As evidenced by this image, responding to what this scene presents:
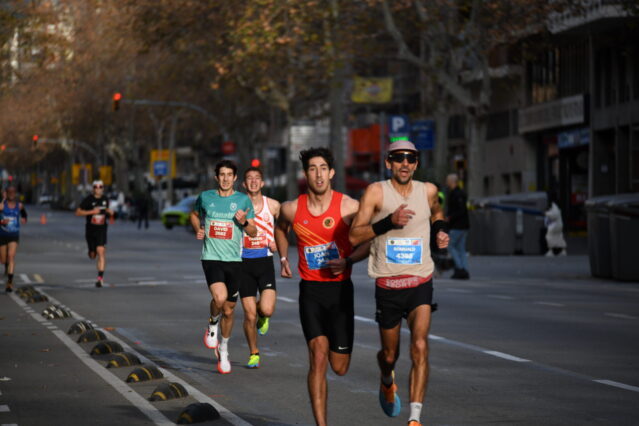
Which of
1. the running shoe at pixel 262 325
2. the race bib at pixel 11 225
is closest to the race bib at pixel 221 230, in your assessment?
the running shoe at pixel 262 325

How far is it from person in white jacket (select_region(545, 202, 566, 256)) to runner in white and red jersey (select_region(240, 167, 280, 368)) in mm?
23950

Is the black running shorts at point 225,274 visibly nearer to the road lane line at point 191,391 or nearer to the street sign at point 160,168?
the road lane line at point 191,391

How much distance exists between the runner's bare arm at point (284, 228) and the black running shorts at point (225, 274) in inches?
124

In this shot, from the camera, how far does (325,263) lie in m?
9.16

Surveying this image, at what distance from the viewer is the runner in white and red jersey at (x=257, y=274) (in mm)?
13180

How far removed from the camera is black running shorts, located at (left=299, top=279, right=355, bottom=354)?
919 centimetres

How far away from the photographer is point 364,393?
11406mm

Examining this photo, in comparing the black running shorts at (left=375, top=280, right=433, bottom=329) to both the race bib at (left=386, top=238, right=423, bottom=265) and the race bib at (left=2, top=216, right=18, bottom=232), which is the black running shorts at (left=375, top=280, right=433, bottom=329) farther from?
the race bib at (left=2, top=216, right=18, bottom=232)

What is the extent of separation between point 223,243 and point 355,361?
154 cm

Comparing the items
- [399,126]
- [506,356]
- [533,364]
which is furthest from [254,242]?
[399,126]

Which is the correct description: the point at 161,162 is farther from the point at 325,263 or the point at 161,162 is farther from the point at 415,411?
the point at 415,411

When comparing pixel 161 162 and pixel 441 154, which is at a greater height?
pixel 161 162

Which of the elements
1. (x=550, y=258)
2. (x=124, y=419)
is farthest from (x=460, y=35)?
Result: (x=124, y=419)

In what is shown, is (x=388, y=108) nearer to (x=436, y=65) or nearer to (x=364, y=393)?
(x=436, y=65)
